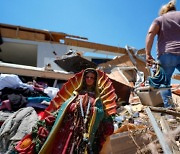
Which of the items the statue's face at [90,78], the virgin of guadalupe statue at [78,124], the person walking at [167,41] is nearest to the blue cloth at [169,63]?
the person walking at [167,41]

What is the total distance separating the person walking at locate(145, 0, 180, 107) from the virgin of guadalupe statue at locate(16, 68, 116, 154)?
2.79ft

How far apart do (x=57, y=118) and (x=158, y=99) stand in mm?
1299

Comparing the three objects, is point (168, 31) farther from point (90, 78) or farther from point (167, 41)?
point (90, 78)

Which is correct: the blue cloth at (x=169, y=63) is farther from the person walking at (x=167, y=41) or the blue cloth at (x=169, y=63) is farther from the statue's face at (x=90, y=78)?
the statue's face at (x=90, y=78)

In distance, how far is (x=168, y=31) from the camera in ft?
11.2

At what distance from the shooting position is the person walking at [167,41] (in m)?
3.26

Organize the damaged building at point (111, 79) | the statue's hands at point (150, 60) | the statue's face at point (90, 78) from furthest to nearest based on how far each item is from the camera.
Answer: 1. the statue's face at point (90, 78)
2. the statue's hands at point (150, 60)
3. the damaged building at point (111, 79)

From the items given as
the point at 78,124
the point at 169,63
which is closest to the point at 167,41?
the point at 169,63

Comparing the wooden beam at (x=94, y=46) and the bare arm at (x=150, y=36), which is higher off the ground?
the wooden beam at (x=94, y=46)

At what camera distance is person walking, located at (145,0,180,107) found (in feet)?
10.7

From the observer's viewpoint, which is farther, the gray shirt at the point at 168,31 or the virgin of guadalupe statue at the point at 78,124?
the gray shirt at the point at 168,31

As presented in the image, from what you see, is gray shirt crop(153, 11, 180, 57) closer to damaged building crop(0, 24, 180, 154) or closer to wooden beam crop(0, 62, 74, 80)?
damaged building crop(0, 24, 180, 154)

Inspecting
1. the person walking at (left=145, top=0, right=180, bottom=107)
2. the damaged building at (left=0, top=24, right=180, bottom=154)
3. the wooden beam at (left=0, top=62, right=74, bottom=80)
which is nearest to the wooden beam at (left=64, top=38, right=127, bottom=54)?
the damaged building at (left=0, top=24, right=180, bottom=154)

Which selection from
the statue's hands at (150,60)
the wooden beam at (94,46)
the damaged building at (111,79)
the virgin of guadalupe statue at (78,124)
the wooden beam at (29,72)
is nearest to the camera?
the damaged building at (111,79)
